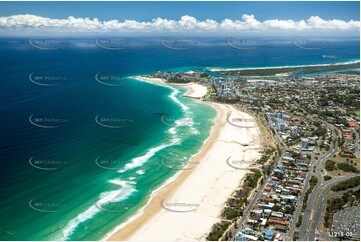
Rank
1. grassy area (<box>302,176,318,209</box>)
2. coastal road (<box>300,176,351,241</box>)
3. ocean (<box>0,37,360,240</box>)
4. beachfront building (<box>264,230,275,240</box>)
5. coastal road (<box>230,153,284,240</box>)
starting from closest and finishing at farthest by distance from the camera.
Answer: beachfront building (<box>264,230,275,240</box>) → coastal road (<box>300,176,351,241</box>) → coastal road (<box>230,153,284,240</box>) → ocean (<box>0,37,360,240</box>) → grassy area (<box>302,176,318,209</box>)

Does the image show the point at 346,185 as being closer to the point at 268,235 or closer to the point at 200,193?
the point at 268,235

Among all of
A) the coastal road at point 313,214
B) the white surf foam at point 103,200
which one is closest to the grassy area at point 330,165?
the coastal road at point 313,214

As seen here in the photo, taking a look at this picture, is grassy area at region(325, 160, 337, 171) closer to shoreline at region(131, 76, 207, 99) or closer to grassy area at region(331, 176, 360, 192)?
grassy area at region(331, 176, 360, 192)

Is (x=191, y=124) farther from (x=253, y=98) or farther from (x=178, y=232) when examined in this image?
(x=178, y=232)

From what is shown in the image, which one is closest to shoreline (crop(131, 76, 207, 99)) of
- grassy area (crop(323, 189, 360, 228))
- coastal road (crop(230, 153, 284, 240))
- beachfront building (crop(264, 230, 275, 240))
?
coastal road (crop(230, 153, 284, 240))

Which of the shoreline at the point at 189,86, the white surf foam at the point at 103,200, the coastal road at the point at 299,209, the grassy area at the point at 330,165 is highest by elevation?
the shoreline at the point at 189,86

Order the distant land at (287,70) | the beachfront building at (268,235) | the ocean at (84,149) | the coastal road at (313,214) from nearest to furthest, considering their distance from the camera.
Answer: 1. the beachfront building at (268,235)
2. the coastal road at (313,214)
3. the ocean at (84,149)
4. the distant land at (287,70)

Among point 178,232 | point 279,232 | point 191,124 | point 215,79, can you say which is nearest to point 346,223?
point 279,232

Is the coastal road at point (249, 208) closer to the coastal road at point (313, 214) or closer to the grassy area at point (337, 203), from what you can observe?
the coastal road at point (313, 214)

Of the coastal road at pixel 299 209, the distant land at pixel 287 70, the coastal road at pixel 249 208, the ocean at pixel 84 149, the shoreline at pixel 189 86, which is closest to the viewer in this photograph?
the coastal road at pixel 299 209
